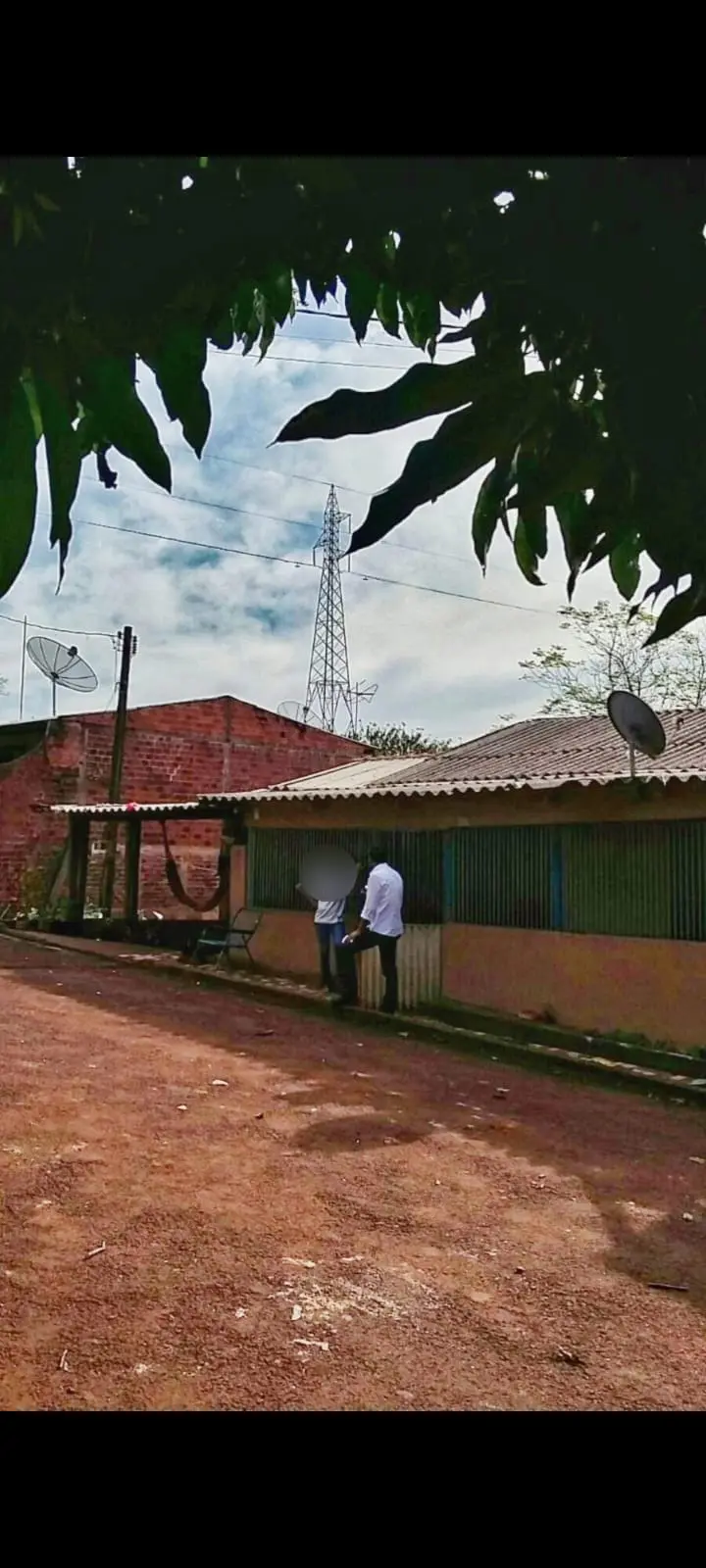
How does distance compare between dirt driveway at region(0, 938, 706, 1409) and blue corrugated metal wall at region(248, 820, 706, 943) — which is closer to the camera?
dirt driveway at region(0, 938, 706, 1409)

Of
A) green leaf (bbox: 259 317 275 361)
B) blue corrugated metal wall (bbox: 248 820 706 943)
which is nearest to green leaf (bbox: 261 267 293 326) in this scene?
green leaf (bbox: 259 317 275 361)

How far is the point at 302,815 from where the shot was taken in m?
12.3

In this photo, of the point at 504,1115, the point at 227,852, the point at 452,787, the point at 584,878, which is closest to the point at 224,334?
the point at 504,1115

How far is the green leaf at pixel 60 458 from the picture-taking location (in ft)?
4.01

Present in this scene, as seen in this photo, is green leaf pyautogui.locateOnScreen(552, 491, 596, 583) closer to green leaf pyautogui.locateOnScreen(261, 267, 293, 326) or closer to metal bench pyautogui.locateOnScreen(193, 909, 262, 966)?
green leaf pyautogui.locateOnScreen(261, 267, 293, 326)

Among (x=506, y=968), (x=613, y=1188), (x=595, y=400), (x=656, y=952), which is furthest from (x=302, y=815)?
(x=595, y=400)

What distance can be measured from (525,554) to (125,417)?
668 millimetres

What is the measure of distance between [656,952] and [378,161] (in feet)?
25.9

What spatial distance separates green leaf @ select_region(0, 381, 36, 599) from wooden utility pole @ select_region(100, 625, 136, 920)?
17.1 m

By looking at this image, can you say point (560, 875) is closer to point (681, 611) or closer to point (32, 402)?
point (681, 611)

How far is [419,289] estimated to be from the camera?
1471 millimetres

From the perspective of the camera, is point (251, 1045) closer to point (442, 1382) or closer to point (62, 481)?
point (442, 1382)

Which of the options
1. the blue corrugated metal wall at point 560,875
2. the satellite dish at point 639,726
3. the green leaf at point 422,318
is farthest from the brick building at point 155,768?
the green leaf at point 422,318

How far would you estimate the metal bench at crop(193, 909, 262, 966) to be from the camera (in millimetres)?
12992
